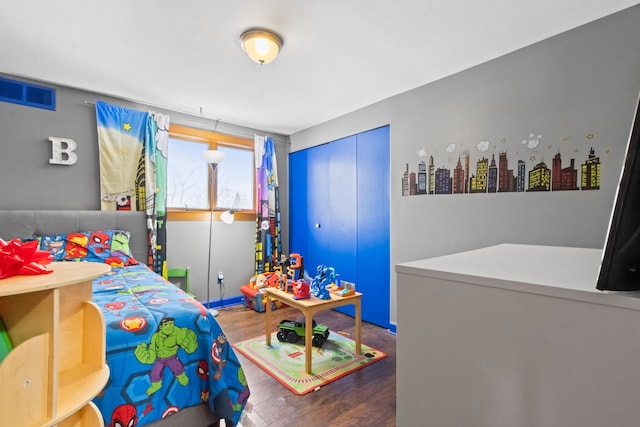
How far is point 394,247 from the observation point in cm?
308

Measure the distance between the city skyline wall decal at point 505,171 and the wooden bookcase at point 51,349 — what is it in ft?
8.27

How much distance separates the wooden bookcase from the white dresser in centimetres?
94

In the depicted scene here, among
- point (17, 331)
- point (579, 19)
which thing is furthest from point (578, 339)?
point (579, 19)

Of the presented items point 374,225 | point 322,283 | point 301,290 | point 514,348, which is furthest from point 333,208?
point 514,348

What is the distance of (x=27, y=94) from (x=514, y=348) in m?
3.86

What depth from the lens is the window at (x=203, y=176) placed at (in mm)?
3625

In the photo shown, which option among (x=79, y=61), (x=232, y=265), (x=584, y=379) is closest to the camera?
(x=584, y=379)

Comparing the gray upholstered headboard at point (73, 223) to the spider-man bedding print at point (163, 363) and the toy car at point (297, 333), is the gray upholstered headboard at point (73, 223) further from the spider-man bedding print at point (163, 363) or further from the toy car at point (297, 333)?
the toy car at point (297, 333)

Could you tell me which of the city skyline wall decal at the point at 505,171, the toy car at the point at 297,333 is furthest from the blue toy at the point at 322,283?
the city skyline wall decal at the point at 505,171

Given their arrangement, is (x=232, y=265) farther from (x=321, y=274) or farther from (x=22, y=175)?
(x=22, y=175)

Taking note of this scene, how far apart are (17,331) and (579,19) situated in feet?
10.2

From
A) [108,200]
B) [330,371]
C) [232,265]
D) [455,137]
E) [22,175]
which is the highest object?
[455,137]

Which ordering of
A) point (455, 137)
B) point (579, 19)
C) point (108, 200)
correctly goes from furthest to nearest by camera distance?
point (108, 200)
point (455, 137)
point (579, 19)

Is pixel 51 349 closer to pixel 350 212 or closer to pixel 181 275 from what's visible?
pixel 181 275
